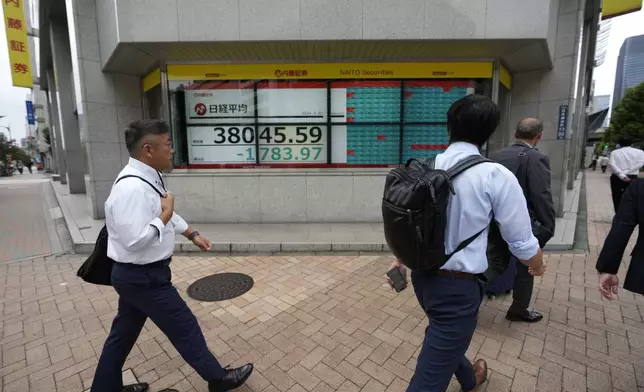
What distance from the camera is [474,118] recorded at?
1.59 metres

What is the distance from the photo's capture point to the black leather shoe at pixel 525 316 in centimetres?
326

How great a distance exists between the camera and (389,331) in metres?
3.13

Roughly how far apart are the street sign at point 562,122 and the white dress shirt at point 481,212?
660 cm

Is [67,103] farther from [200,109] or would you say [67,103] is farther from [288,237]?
[288,237]

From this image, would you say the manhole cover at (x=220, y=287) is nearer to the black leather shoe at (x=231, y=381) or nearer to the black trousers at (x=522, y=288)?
the black leather shoe at (x=231, y=381)

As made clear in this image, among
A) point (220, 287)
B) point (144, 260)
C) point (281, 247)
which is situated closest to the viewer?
point (144, 260)

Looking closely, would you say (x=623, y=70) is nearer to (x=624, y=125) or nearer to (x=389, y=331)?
(x=624, y=125)

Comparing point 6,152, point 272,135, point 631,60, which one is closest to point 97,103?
point 272,135

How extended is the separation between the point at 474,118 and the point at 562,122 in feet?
22.0

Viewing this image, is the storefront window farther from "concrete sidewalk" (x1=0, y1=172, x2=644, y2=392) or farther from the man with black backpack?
the man with black backpack

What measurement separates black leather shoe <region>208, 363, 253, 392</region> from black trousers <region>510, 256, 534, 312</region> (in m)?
2.59

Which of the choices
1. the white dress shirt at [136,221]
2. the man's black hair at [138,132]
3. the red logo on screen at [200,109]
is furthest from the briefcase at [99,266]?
the red logo on screen at [200,109]

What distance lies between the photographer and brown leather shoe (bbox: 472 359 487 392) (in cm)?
239

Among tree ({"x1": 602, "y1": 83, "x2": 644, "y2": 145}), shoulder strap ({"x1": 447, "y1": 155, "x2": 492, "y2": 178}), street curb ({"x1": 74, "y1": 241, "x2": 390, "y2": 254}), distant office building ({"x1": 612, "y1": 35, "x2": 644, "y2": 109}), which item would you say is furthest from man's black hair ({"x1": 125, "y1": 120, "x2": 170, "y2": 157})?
distant office building ({"x1": 612, "y1": 35, "x2": 644, "y2": 109})
